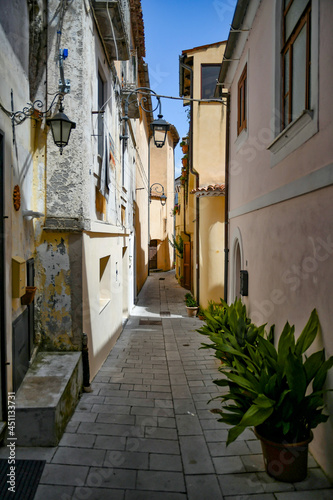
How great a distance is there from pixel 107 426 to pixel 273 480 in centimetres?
216

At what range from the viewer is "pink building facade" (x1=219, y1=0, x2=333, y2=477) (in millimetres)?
3408

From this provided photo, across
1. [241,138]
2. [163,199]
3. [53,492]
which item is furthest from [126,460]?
[163,199]

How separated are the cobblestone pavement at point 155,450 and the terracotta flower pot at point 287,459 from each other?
0.22 feet

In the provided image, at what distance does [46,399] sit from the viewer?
4.32 metres

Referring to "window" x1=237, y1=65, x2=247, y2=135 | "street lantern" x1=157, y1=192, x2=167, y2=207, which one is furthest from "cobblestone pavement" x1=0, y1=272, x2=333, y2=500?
"street lantern" x1=157, y1=192, x2=167, y2=207

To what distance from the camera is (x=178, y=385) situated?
6320 mm

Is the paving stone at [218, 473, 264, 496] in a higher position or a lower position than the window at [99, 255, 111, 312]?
lower

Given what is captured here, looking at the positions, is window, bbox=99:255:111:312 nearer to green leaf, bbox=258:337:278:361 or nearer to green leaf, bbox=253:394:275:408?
green leaf, bbox=258:337:278:361

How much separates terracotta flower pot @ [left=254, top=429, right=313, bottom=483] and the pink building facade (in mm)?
230

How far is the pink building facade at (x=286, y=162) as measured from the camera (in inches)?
134

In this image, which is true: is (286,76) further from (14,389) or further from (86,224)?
(14,389)

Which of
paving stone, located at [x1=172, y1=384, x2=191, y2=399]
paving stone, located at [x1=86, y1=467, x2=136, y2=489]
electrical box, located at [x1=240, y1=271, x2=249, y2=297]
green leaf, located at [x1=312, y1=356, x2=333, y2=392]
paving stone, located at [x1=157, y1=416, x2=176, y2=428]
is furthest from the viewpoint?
electrical box, located at [x1=240, y1=271, x2=249, y2=297]

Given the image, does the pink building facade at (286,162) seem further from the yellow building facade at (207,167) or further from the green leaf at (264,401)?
the yellow building facade at (207,167)

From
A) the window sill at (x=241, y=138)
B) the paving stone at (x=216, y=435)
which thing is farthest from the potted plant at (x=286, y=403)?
the window sill at (x=241, y=138)
